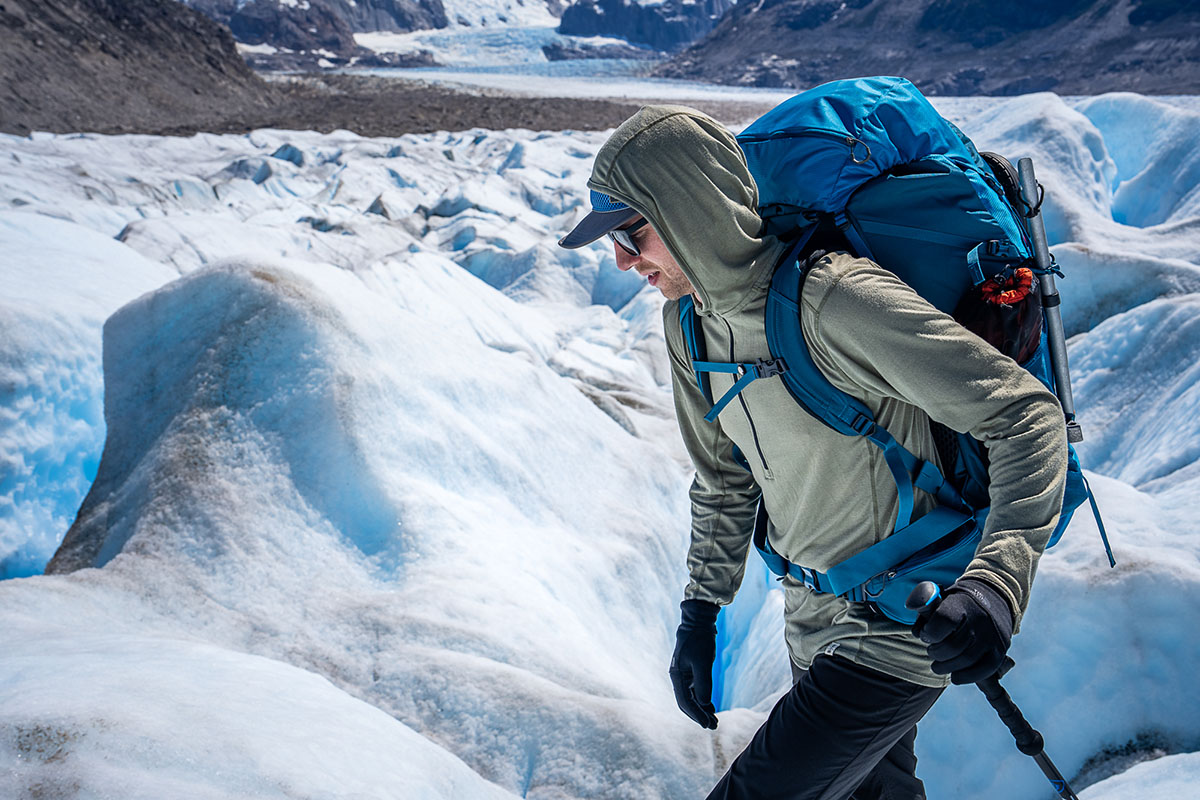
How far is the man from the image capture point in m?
1.04

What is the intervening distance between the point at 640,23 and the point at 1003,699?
84.2m

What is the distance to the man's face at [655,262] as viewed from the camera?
1.35 m

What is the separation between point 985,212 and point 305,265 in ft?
9.24

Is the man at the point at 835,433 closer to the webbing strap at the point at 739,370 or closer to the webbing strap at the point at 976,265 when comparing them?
the webbing strap at the point at 739,370

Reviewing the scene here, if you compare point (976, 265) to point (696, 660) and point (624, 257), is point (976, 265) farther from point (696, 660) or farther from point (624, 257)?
point (696, 660)

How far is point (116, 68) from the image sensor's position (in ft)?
85.6

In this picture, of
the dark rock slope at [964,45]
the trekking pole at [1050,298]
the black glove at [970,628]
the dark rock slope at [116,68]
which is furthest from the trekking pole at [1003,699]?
the dark rock slope at [964,45]

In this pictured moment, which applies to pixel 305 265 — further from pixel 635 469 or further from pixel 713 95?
pixel 713 95

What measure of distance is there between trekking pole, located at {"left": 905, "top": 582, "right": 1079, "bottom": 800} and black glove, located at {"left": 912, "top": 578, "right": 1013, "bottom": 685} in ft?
0.07

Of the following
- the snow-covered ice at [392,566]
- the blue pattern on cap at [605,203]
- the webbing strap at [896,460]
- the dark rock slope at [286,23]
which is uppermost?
the blue pattern on cap at [605,203]

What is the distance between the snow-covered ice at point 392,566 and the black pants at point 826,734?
2.47ft

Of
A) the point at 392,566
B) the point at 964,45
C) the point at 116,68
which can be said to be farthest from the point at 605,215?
the point at 964,45

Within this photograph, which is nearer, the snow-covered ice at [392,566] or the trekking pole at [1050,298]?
the trekking pole at [1050,298]

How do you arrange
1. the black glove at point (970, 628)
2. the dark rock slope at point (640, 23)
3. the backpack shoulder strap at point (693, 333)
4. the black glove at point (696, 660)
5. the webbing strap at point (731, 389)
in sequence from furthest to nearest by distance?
the dark rock slope at point (640, 23) → the black glove at point (696, 660) → the backpack shoulder strap at point (693, 333) → the webbing strap at point (731, 389) → the black glove at point (970, 628)
